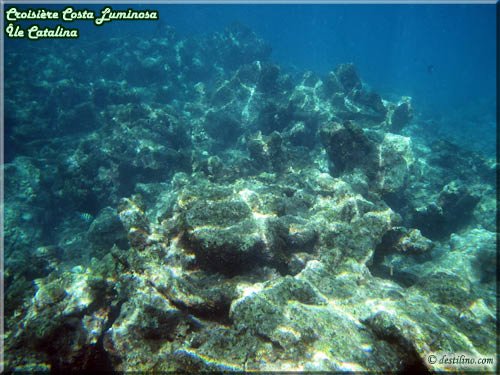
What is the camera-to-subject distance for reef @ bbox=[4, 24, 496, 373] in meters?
3.56

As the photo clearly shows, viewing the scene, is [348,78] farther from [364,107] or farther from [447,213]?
[447,213]

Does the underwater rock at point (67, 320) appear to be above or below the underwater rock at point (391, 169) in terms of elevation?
below

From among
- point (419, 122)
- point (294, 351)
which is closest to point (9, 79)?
point (294, 351)

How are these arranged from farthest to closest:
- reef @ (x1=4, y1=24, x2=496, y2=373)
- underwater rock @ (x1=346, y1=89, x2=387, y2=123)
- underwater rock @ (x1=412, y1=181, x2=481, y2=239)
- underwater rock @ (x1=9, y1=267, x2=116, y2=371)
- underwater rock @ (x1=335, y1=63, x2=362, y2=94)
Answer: underwater rock @ (x1=335, y1=63, x2=362, y2=94) → underwater rock @ (x1=346, y1=89, x2=387, y2=123) → underwater rock @ (x1=412, y1=181, x2=481, y2=239) → underwater rock @ (x1=9, y1=267, x2=116, y2=371) → reef @ (x1=4, y1=24, x2=496, y2=373)

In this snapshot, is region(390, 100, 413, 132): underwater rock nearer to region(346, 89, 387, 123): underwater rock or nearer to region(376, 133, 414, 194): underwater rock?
region(346, 89, 387, 123): underwater rock

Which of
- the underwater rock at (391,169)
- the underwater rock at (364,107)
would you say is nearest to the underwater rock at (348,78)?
the underwater rock at (364,107)

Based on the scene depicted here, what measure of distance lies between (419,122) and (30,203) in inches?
904

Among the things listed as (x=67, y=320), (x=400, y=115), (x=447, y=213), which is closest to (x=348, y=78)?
(x=400, y=115)

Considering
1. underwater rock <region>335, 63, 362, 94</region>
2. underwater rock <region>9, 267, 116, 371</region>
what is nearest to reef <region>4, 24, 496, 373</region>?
underwater rock <region>9, 267, 116, 371</region>

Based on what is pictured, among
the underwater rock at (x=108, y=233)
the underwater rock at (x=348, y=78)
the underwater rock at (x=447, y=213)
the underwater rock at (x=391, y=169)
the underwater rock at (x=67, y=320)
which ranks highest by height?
the underwater rock at (x=348, y=78)

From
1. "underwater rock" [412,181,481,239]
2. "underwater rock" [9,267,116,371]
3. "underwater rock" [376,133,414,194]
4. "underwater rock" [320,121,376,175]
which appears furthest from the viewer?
"underwater rock" [320,121,376,175]

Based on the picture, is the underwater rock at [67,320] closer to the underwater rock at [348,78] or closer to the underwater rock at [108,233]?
the underwater rock at [108,233]

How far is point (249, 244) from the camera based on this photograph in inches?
184

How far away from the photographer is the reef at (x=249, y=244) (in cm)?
356
